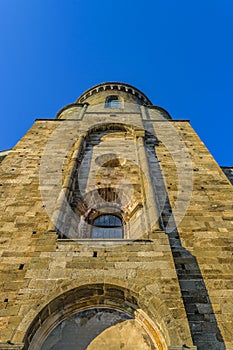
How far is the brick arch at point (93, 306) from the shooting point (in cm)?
509

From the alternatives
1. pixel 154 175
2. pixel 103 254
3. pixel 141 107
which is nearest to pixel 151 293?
pixel 103 254

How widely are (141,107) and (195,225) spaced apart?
11.6 meters

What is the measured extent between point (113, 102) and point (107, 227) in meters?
12.5

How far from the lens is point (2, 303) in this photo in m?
5.45

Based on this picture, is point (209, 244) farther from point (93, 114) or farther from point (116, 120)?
point (93, 114)

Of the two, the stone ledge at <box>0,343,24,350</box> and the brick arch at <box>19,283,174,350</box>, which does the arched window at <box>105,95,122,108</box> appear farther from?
the stone ledge at <box>0,343,24,350</box>

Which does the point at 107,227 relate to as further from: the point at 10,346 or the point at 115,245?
the point at 10,346

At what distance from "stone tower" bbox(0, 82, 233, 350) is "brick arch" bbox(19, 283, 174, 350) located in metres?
0.02

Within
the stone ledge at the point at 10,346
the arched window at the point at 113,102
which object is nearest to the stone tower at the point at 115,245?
the stone ledge at the point at 10,346

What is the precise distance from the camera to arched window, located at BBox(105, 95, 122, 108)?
18.6 m

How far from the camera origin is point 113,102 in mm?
19344

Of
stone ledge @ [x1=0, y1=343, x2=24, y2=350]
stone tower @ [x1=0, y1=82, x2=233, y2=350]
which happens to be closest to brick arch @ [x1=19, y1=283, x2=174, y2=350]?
stone tower @ [x1=0, y1=82, x2=233, y2=350]

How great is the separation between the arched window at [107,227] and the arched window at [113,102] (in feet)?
36.2

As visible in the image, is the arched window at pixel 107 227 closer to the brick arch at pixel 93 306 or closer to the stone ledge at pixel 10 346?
the brick arch at pixel 93 306
